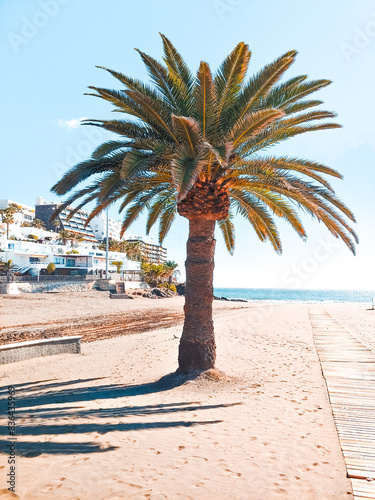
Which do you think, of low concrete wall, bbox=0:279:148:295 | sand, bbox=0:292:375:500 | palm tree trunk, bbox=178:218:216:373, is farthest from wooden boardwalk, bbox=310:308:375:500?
low concrete wall, bbox=0:279:148:295

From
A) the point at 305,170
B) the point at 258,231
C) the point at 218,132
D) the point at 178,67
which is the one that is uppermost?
the point at 178,67

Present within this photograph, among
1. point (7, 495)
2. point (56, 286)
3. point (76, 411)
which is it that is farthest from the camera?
point (56, 286)

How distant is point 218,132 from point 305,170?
2190 mm

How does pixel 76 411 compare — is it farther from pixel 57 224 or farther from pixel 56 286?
pixel 57 224

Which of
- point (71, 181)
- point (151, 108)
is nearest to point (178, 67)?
point (151, 108)

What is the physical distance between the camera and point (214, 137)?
7.92 metres

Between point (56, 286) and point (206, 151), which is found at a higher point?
point (206, 151)

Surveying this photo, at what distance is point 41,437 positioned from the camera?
530 cm

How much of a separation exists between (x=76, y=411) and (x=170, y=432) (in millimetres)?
1937

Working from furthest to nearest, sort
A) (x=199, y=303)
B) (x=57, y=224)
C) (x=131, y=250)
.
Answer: (x=57, y=224) < (x=131, y=250) < (x=199, y=303)

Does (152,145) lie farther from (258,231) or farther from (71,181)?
(258,231)

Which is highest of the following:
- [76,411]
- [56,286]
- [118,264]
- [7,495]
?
[118,264]

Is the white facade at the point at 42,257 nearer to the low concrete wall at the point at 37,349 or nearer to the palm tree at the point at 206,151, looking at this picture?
the low concrete wall at the point at 37,349

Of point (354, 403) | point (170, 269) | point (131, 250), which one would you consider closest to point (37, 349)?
point (354, 403)
